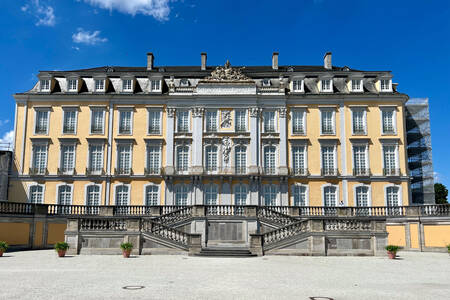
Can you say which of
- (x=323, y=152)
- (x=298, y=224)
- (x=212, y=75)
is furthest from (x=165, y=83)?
(x=298, y=224)

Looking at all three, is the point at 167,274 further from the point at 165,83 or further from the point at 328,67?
the point at 328,67

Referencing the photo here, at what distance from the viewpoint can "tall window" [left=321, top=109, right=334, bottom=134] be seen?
119 feet

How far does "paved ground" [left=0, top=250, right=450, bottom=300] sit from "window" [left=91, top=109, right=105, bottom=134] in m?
20.6

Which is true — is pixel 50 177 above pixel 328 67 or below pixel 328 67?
below

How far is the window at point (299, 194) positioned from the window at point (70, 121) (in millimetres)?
19865

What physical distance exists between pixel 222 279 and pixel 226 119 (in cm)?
2474

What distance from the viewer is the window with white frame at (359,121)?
35956mm

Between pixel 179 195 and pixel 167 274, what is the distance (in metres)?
21.9

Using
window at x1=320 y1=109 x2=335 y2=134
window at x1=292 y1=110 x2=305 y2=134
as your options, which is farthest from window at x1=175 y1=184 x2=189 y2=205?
window at x1=320 y1=109 x2=335 y2=134

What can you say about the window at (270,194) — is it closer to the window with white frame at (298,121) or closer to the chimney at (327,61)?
the window with white frame at (298,121)

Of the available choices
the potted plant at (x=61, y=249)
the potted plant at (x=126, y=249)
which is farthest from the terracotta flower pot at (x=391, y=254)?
the potted plant at (x=61, y=249)

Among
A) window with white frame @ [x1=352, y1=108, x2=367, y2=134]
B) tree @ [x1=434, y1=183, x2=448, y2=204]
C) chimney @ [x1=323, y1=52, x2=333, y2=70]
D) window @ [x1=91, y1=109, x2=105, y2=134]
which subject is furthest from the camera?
tree @ [x1=434, y1=183, x2=448, y2=204]

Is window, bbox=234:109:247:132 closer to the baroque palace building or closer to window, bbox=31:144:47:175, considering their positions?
the baroque palace building

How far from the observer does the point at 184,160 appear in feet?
117
